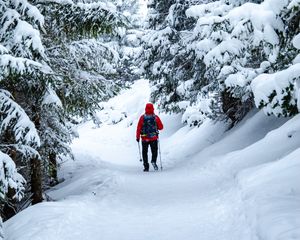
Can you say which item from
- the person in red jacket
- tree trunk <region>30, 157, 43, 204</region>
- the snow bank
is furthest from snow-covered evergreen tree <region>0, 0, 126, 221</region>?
the snow bank

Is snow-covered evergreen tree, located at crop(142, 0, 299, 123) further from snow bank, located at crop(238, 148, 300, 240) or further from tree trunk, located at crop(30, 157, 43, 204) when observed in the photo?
tree trunk, located at crop(30, 157, 43, 204)

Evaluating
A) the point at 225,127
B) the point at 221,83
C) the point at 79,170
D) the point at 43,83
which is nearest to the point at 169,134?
the point at 225,127

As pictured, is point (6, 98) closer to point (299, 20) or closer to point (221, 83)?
point (299, 20)

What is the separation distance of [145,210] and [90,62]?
16.2 ft

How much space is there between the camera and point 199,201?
8.24 metres

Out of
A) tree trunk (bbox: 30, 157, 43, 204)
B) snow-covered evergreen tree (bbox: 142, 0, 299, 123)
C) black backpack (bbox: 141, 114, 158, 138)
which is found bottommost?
tree trunk (bbox: 30, 157, 43, 204)

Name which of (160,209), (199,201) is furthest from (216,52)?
(160,209)

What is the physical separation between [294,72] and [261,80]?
0.70 m

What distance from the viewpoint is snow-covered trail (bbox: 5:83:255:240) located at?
6.28 meters

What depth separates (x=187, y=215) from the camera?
7.27 meters

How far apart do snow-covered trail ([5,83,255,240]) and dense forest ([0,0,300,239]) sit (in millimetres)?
885

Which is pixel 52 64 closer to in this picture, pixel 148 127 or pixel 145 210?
pixel 145 210

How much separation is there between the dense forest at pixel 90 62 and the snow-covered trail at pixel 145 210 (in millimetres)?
885

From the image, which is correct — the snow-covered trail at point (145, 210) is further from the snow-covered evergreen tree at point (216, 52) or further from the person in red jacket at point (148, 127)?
the snow-covered evergreen tree at point (216, 52)
